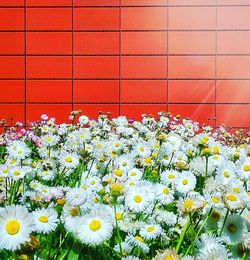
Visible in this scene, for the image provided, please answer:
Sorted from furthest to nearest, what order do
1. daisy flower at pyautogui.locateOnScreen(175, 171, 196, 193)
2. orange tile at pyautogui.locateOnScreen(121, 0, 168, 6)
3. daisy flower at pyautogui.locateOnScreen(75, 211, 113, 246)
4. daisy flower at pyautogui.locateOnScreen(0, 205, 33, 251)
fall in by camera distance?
orange tile at pyautogui.locateOnScreen(121, 0, 168, 6)
daisy flower at pyautogui.locateOnScreen(175, 171, 196, 193)
daisy flower at pyautogui.locateOnScreen(75, 211, 113, 246)
daisy flower at pyautogui.locateOnScreen(0, 205, 33, 251)

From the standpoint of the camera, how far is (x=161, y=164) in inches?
79.4

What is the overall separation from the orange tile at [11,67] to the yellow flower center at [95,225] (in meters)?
6.12

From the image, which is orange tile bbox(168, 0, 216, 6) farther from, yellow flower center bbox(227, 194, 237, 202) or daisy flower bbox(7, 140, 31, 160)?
yellow flower center bbox(227, 194, 237, 202)

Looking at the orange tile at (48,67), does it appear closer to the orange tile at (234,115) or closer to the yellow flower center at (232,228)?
the orange tile at (234,115)

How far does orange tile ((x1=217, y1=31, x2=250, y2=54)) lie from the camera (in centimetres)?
668

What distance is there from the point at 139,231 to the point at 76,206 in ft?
0.51

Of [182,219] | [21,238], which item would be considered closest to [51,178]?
[182,219]

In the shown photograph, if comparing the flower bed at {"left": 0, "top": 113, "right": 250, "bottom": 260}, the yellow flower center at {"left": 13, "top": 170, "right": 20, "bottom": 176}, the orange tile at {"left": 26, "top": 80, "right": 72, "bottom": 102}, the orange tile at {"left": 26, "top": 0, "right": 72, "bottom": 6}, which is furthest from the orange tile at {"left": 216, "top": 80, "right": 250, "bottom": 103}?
the yellow flower center at {"left": 13, "top": 170, "right": 20, "bottom": 176}

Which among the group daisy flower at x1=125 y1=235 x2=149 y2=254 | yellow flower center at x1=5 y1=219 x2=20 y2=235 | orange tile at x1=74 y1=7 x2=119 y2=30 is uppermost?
orange tile at x1=74 y1=7 x2=119 y2=30

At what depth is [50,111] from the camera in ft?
22.4

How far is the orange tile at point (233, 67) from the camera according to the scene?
6680mm

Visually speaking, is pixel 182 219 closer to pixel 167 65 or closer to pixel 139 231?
pixel 139 231

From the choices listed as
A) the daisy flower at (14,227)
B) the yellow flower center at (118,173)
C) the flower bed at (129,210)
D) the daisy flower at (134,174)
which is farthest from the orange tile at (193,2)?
the daisy flower at (14,227)

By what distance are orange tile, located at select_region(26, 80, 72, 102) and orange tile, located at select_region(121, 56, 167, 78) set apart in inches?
26.7
